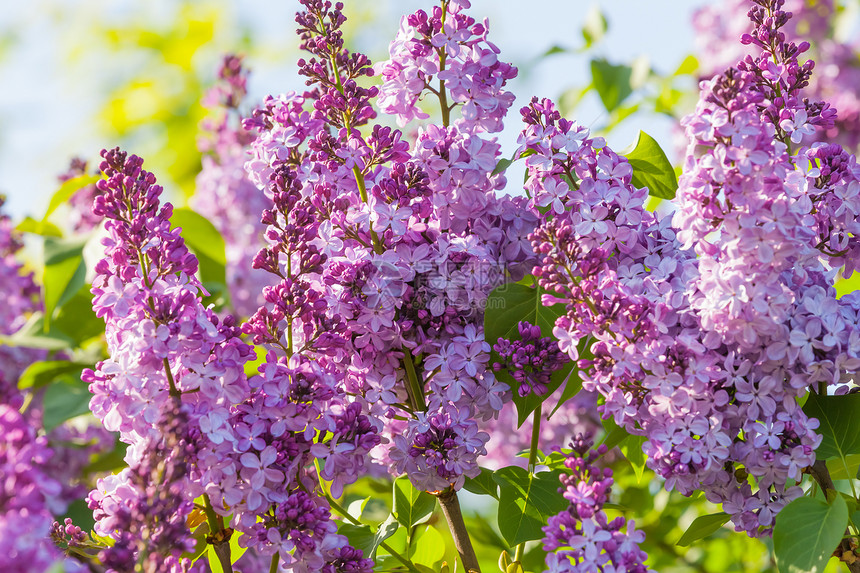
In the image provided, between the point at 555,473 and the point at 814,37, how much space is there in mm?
3981

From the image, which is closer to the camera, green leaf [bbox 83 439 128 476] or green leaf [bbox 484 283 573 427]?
green leaf [bbox 484 283 573 427]

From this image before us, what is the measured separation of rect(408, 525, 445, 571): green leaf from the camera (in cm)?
157

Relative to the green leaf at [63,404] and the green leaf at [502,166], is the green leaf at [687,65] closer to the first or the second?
the green leaf at [502,166]

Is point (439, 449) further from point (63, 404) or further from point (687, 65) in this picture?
point (687, 65)

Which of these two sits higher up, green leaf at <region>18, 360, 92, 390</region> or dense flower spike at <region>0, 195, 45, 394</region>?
dense flower spike at <region>0, 195, 45, 394</region>

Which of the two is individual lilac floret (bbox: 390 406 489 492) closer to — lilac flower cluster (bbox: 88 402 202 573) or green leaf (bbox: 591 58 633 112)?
lilac flower cluster (bbox: 88 402 202 573)

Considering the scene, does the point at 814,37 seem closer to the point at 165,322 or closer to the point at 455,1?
the point at 455,1

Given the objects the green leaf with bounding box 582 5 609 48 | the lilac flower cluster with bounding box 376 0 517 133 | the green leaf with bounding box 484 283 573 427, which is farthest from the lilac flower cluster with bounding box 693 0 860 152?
the green leaf with bounding box 484 283 573 427

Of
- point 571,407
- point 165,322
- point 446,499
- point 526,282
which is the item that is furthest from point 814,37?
point 165,322

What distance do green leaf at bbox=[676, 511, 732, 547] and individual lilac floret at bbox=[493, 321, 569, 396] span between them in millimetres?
325

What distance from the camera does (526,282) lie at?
1488 millimetres

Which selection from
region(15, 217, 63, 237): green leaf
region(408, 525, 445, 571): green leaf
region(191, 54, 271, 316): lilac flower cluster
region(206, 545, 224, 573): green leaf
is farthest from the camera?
region(191, 54, 271, 316): lilac flower cluster

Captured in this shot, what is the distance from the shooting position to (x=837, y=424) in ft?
4.13

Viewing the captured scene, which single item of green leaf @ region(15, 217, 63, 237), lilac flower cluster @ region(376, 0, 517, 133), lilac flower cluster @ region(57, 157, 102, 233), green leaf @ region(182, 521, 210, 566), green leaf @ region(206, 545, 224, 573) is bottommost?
green leaf @ region(206, 545, 224, 573)
